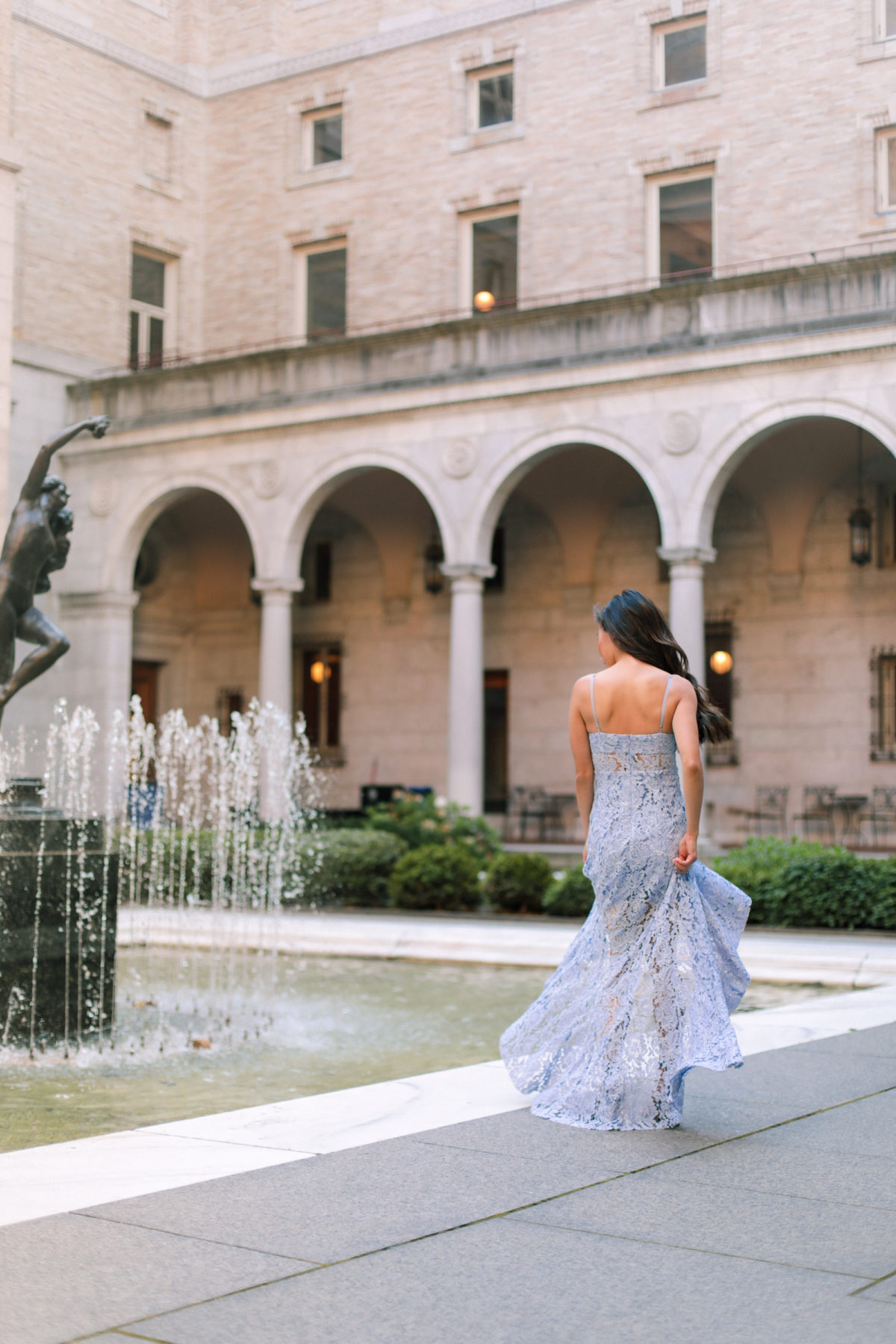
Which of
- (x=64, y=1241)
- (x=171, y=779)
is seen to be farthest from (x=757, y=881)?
(x=171, y=779)

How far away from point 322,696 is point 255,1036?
20779mm

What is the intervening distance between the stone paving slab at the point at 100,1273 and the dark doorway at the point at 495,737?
23.5 meters

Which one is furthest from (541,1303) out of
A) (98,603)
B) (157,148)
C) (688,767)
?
(157,148)

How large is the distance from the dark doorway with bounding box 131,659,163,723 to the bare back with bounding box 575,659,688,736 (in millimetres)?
25797

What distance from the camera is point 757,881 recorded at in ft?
49.2

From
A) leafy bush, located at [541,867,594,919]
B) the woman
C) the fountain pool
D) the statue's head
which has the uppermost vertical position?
the statue's head

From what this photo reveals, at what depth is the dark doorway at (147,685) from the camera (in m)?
31.1

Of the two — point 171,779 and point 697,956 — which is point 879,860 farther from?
point 171,779

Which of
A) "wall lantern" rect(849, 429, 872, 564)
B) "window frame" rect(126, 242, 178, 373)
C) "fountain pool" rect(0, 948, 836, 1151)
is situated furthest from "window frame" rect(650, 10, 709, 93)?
"fountain pool" rect(0, 948, 836, 1151)

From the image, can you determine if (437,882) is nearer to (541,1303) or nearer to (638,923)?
(638,923)

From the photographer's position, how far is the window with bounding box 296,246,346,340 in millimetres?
29641

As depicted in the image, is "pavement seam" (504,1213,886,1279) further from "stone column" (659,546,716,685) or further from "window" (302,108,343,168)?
"window" (302,108,343,168)

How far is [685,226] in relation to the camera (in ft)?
84.4

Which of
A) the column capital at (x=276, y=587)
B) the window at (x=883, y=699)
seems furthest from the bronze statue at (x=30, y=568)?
the window at (x=883, y=699)
